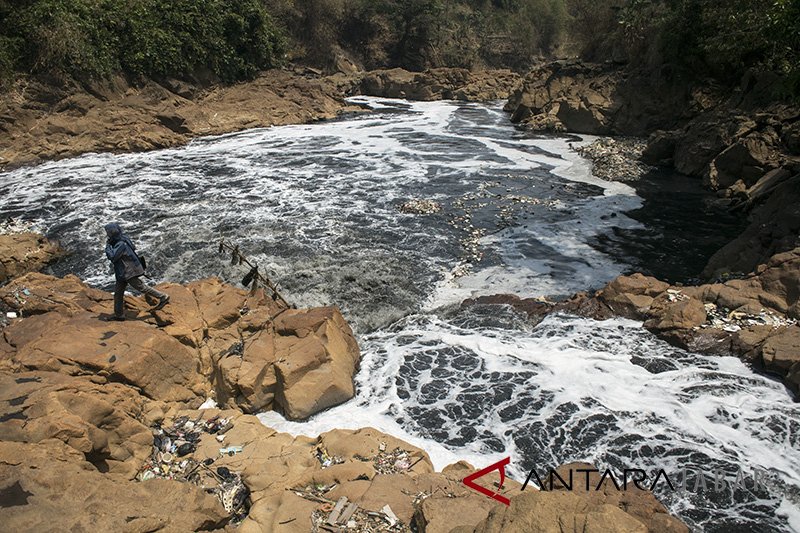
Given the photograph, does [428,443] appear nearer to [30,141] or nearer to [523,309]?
[523,309]

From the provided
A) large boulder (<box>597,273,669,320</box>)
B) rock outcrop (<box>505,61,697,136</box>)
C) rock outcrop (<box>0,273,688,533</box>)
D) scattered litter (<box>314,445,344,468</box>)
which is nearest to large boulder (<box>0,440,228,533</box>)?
rock outcrop (<box>0,273,688,533</box>)

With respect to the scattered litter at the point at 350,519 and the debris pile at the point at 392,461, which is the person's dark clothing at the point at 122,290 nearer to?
the debris pile at the point at 392,461

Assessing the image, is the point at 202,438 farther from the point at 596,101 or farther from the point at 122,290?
the point at 596,101

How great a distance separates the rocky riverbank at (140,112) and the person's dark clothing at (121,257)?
16499mm

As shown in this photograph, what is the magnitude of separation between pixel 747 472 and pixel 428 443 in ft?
12.3

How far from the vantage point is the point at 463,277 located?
11836 mm

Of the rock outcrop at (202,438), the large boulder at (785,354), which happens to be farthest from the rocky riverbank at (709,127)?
the rock outcrop at (202,438)

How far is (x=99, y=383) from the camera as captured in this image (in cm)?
662

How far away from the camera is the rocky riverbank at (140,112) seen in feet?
70.2

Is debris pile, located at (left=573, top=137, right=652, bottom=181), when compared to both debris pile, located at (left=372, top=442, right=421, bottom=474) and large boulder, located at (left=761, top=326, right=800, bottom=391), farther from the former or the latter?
debris pile, located at (left=372, top=442, right=421, bottom=474)

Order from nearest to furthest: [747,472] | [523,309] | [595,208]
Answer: [747,472] → [523,309] → [595,208]

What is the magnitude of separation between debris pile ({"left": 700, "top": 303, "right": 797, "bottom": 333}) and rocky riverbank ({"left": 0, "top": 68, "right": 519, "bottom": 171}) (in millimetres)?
23133

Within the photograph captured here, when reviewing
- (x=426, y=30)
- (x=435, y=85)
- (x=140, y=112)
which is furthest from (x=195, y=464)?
(x=426, y=30)

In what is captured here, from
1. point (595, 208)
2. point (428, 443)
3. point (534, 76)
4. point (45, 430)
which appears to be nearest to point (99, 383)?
point (45, 430)
